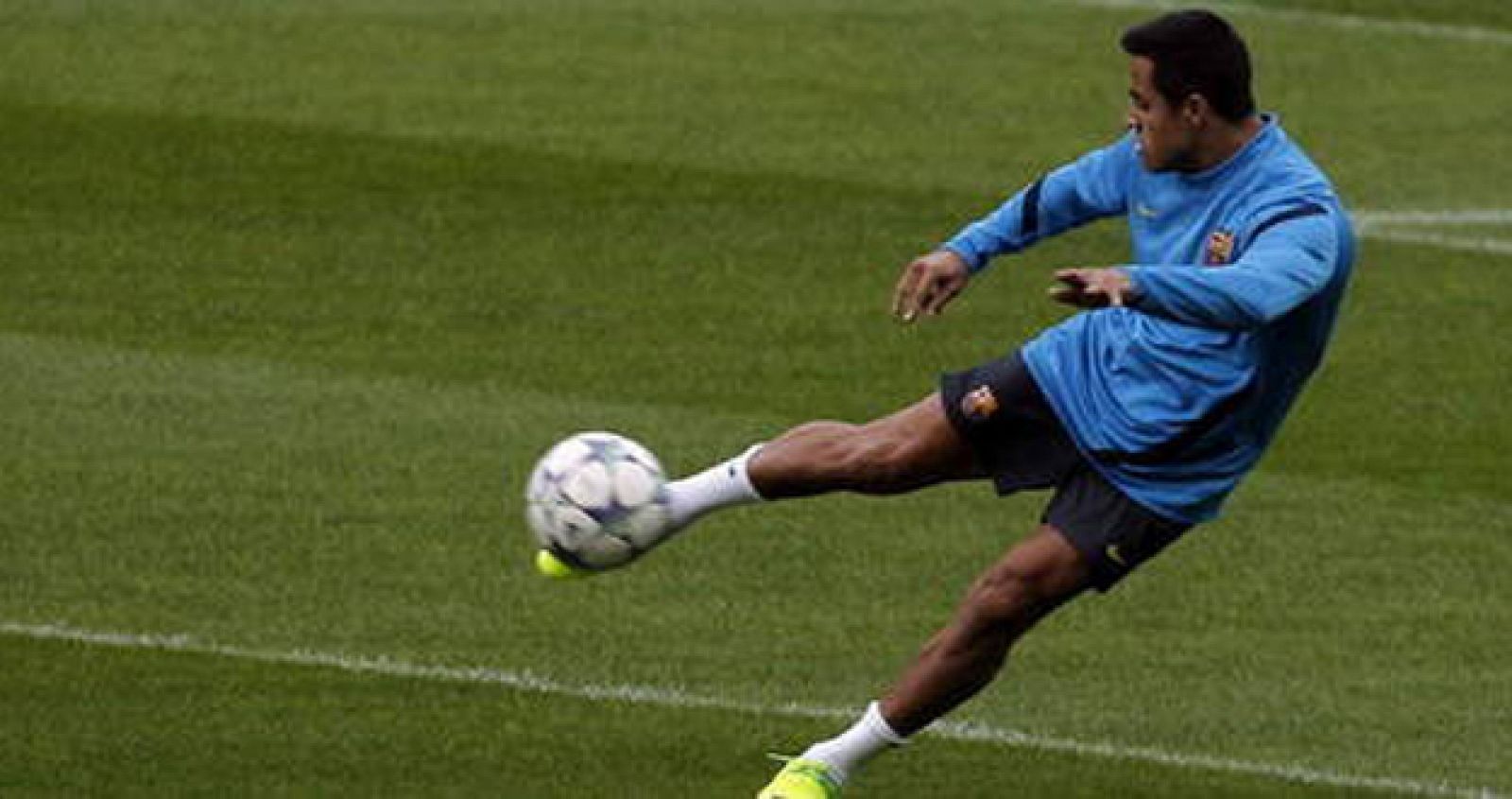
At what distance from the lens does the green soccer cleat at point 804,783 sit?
35.7 feet

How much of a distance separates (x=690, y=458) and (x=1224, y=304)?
17.6 ft

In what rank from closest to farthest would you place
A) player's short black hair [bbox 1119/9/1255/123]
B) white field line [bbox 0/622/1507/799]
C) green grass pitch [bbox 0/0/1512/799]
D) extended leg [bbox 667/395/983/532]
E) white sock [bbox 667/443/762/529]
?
player's short black hair [bbox 1119/9/1255/123], extended leg [bbox 667/395/983/532], white sock [bbox 667/443/762/529], white field line [bbox 0/622/1507/799], green grass pitch [bbox 0/0/1512/799]

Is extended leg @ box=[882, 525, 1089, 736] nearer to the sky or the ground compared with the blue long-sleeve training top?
nearer to the ground

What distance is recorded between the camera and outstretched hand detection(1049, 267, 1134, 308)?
9594 mm

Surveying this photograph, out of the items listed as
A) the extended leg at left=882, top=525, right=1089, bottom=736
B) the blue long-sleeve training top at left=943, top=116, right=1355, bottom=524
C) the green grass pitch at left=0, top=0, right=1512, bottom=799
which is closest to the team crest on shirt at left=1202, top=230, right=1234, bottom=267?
the blue long-sleeve training top at left=943, top=116, right=1355, bottom=524

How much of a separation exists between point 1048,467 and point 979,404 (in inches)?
9.5

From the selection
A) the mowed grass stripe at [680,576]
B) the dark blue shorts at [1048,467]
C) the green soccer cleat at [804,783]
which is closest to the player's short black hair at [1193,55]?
the dark blue shorts at [1048,467]

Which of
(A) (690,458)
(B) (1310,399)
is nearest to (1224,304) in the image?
(A) (690,458)

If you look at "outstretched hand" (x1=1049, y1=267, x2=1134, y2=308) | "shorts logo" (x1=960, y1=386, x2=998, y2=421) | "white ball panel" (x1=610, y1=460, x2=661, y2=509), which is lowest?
"white ball panel" (x1=610, y1=460, x2=661, y2=509)

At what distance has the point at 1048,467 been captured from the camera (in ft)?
36.5

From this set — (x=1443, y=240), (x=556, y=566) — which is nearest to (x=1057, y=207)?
(x=556, y=566)

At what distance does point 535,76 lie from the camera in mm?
22094

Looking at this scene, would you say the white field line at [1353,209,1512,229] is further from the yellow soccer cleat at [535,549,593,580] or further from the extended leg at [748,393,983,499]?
the yellow soccer cleat at [535,549,593,580]

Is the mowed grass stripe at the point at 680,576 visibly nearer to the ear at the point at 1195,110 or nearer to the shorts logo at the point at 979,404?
the shorts logo at the point at 979,404
